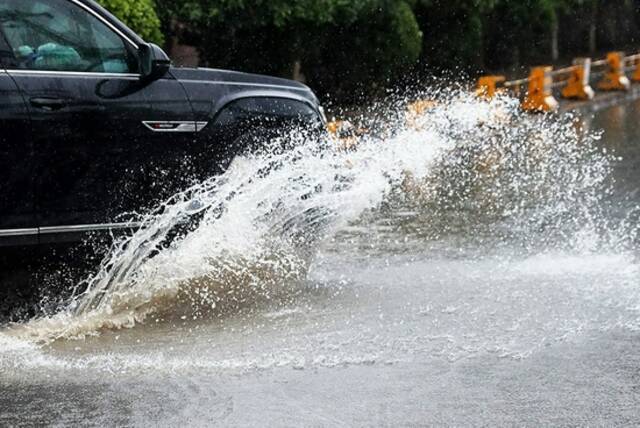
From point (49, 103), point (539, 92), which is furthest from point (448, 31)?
point (49, 103)

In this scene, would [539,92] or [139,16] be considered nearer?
[139,16]

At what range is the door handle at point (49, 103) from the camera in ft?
22.9

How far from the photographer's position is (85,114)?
7.16m

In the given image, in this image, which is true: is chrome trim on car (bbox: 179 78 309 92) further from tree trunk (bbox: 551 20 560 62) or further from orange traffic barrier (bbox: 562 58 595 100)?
tree trunk (bbox: 551 20 560 62)

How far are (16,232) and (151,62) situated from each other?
1.24 metres

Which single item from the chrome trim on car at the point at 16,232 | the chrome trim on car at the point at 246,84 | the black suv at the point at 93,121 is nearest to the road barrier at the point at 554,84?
the chrome trim on car at the point at 246,84

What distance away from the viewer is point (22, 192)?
6.95 metres

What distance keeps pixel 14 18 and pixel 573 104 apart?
17246 mm

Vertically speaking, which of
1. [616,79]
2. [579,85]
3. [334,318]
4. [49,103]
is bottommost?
[334,318]

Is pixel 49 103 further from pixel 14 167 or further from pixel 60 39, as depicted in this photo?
pixel 60 39

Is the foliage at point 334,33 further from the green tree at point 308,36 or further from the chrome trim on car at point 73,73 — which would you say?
the chrome trim on car at point 73,73

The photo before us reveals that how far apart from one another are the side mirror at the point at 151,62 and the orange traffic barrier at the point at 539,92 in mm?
14646

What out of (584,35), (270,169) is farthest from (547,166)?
(584,35)

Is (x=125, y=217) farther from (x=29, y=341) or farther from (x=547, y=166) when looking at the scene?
(x=547, y=166)
